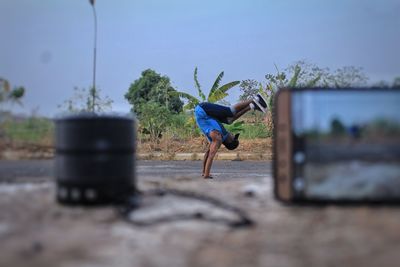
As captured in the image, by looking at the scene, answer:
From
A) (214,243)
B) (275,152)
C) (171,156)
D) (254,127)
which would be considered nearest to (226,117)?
(275,152)

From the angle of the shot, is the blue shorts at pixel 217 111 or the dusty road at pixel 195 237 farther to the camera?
the blue shorts at pixel 217 111

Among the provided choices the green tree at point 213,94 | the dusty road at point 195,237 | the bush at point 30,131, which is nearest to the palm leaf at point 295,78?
the green tree at point 213,94

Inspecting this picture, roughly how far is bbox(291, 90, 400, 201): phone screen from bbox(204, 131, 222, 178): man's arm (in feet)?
14.9

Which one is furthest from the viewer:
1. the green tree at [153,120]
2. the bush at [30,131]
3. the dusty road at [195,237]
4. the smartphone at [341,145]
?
the green tree at [153,120]

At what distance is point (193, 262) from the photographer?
133 inches

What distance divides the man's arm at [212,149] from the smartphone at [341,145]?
4436mm

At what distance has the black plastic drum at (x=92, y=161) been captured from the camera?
4.75m

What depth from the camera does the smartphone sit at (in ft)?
15.0

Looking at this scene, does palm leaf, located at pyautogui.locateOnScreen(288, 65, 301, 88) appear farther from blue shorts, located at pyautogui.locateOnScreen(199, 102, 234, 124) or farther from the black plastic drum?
the black plastic drum

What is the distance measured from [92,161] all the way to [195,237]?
4.56 feet

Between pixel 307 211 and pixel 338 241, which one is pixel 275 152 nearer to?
pixel 307 211

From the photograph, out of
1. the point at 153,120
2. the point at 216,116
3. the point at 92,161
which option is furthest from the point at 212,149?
the point at 153,120

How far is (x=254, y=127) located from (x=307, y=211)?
17.5m

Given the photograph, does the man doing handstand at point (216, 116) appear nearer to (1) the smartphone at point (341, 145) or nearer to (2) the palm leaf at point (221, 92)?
(1) the smartphone at point (341, 145)
